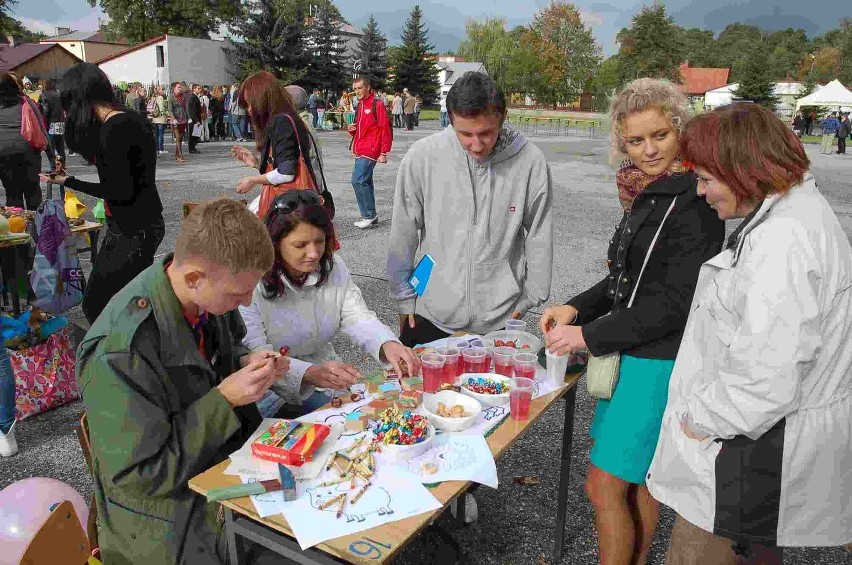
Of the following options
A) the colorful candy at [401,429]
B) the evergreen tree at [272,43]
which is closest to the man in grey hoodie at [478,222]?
the colorful candy at [401,429]

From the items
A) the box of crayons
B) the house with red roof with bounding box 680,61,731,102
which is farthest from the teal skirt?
the house with red roof with bounding box 680,61,731,102

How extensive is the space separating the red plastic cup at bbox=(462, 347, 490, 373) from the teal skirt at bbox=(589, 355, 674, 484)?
0.49 meters

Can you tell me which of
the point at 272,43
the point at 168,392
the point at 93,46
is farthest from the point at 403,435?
the point at 93,46

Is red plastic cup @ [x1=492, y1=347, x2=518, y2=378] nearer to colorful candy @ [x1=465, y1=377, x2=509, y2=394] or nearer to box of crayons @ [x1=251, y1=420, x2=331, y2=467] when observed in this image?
colorful candy @ [x1=465, y1=377, x2=509, y2=394]

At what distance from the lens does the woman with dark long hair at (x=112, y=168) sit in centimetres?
337

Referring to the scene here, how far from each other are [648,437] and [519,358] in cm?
51

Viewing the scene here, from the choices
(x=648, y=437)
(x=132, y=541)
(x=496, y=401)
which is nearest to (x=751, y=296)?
(x=648, y=437)

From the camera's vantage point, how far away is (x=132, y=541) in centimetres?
165

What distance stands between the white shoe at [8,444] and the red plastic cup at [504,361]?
2685 millimetres

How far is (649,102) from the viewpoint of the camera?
2021 millimetres

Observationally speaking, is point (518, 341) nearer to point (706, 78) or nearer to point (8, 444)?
point (8, 444)

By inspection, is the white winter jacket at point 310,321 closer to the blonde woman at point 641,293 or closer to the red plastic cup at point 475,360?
the red plastic cup at point 475,360

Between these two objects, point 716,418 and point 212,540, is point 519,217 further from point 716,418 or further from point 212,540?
point 212,540

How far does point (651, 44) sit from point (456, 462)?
67038mm
